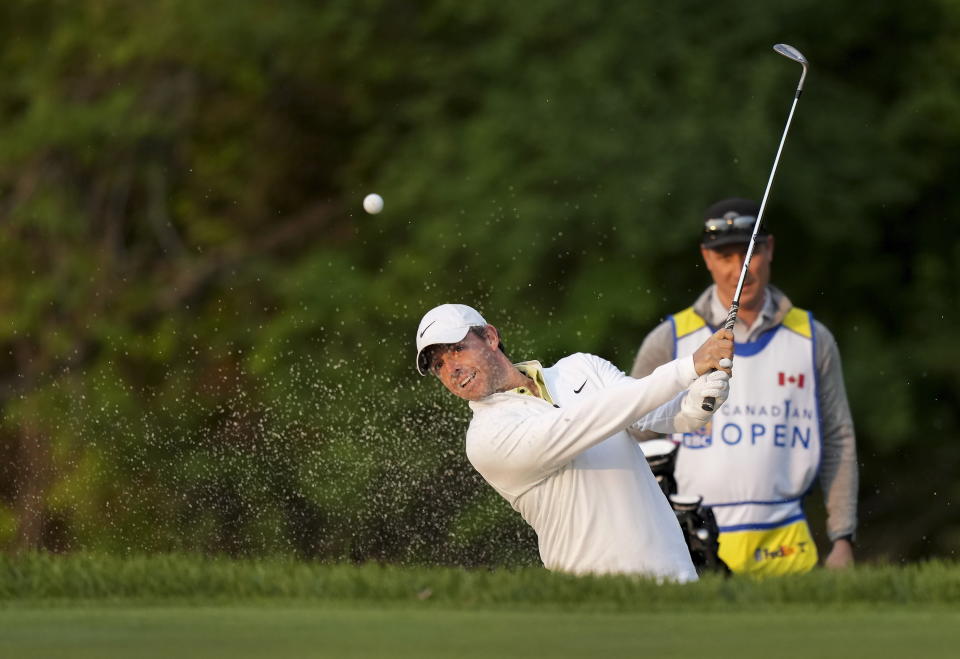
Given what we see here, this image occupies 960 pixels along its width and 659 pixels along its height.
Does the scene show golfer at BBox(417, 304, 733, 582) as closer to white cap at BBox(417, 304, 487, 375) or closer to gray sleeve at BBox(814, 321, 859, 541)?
white cap at BBox(417, 304, 487, 375)

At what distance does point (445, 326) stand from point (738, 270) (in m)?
1.88

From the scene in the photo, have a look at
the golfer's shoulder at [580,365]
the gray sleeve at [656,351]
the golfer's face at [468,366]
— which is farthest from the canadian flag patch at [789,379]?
the golfer's face at [468,366]

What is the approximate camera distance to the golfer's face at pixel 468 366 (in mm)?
5531

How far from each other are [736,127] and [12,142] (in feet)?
19.2

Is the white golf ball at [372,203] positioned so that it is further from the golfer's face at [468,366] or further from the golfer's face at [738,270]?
the golfer's face at [468,366]

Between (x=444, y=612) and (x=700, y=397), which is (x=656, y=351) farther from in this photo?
(x=444, y=612)

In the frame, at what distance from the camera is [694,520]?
22.2 feet

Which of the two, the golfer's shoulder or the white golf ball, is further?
the white golf ball

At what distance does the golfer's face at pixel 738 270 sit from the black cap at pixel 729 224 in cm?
3

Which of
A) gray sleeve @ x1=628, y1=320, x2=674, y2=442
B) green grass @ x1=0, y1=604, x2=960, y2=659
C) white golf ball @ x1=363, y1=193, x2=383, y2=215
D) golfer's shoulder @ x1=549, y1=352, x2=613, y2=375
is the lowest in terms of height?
green grass @ x1=0, y1=604, x2=960, y2=659

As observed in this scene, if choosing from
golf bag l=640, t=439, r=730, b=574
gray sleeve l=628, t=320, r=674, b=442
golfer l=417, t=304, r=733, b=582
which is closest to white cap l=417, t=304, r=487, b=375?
golfer l=417, t=304, r=733, b=582

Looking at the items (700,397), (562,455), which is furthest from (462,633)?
(700,397)

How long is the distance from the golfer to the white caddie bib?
1345 millimetres

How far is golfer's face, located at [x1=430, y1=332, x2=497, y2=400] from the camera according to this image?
5531mm
